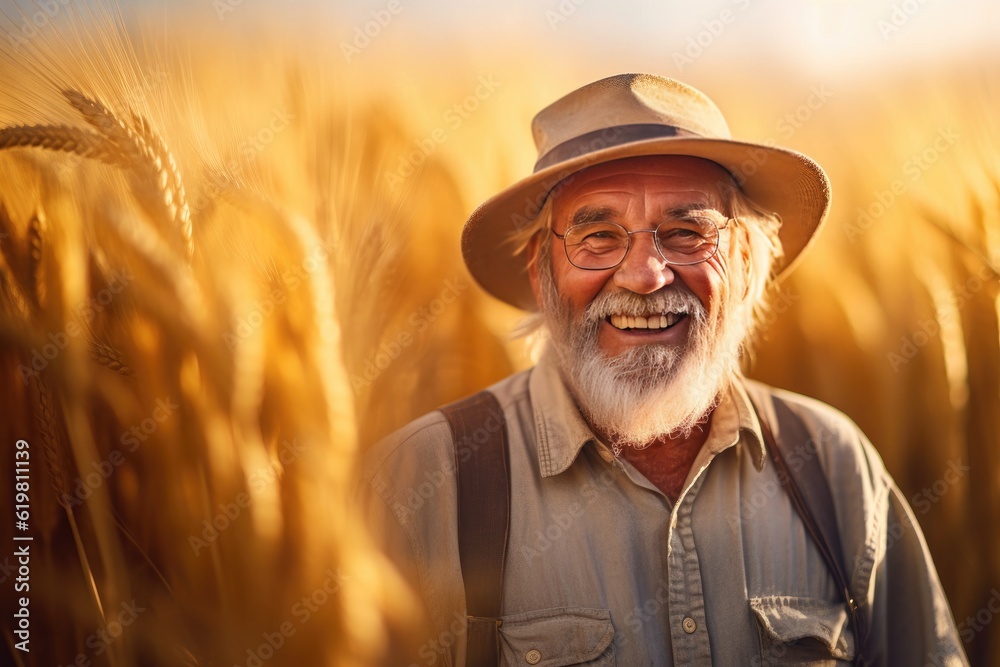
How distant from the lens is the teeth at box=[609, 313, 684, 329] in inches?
77.7

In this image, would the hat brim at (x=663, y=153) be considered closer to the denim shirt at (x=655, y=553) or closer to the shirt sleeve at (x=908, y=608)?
the denim shirt at (x=655, y=553)

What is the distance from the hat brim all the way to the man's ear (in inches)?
1.9

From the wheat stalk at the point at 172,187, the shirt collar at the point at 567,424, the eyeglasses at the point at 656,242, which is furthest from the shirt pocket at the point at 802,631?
the wheat stalk at the point at 172,187

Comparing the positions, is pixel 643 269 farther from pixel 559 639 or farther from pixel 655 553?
pixel 559 639

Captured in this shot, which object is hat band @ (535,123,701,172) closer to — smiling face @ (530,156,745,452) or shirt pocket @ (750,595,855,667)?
smiling face @ (530,156,745,452)

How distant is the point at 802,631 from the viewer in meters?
1.82

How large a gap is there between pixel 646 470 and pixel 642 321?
404mm

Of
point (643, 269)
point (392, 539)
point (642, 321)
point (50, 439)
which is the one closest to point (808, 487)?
point (642, 321)

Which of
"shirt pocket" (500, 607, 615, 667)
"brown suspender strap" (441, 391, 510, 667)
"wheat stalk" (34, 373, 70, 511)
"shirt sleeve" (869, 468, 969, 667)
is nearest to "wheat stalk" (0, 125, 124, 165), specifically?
"wheat stalk" (34, 373, 70, 511)

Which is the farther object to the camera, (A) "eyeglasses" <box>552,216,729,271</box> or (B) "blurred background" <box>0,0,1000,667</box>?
(A) "eyeglasses" <box>552,216,729,271</box>

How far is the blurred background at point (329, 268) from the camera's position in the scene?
5.46 ft

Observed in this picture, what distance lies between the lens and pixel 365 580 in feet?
5.18

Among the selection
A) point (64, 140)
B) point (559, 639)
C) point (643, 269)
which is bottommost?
point (559, 639)

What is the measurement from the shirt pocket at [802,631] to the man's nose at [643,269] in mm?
805
